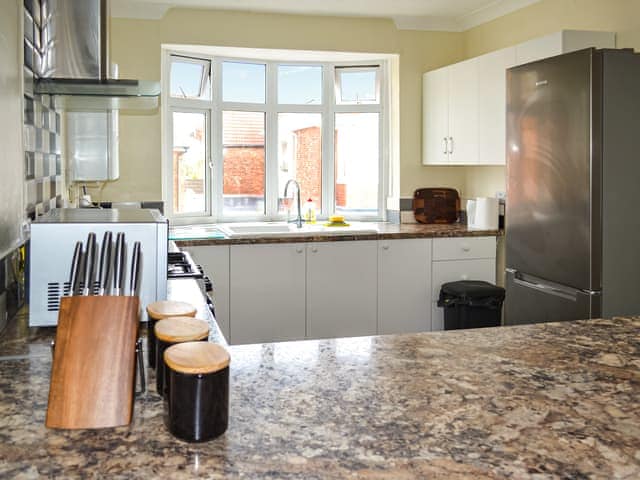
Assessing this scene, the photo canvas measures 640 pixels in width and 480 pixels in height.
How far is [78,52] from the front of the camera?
8.15 ft

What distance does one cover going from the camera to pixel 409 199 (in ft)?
16.6

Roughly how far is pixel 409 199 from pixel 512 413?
158 inches

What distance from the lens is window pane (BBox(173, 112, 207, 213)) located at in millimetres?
4855

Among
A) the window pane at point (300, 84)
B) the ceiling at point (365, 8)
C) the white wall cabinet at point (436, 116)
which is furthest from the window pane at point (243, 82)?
the white wall cabinet at point (436, 116)

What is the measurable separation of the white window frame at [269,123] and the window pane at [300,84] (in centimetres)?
3

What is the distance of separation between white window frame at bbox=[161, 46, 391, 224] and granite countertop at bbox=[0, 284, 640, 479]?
341 centimetres

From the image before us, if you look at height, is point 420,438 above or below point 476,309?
above

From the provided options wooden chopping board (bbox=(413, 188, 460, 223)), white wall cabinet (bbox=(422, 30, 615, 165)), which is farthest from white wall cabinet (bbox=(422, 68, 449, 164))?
wooden chopping board (bbox=(413, 188, 460, 223))

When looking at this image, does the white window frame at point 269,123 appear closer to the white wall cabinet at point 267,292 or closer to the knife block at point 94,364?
the white wall cabinet at point 267,292

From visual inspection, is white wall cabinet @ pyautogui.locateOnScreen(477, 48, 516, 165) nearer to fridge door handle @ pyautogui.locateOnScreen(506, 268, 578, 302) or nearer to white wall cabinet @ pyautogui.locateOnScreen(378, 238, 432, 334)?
white wall cabinet @ pyautogui.locateOnScreen(378, 238, 432, 334)

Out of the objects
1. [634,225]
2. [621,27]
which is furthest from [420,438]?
[621,27]

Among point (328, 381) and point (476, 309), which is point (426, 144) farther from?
point (328, 381)

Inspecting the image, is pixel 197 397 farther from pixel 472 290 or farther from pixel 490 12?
pixel 490 12

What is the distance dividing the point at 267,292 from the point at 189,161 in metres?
1.31
